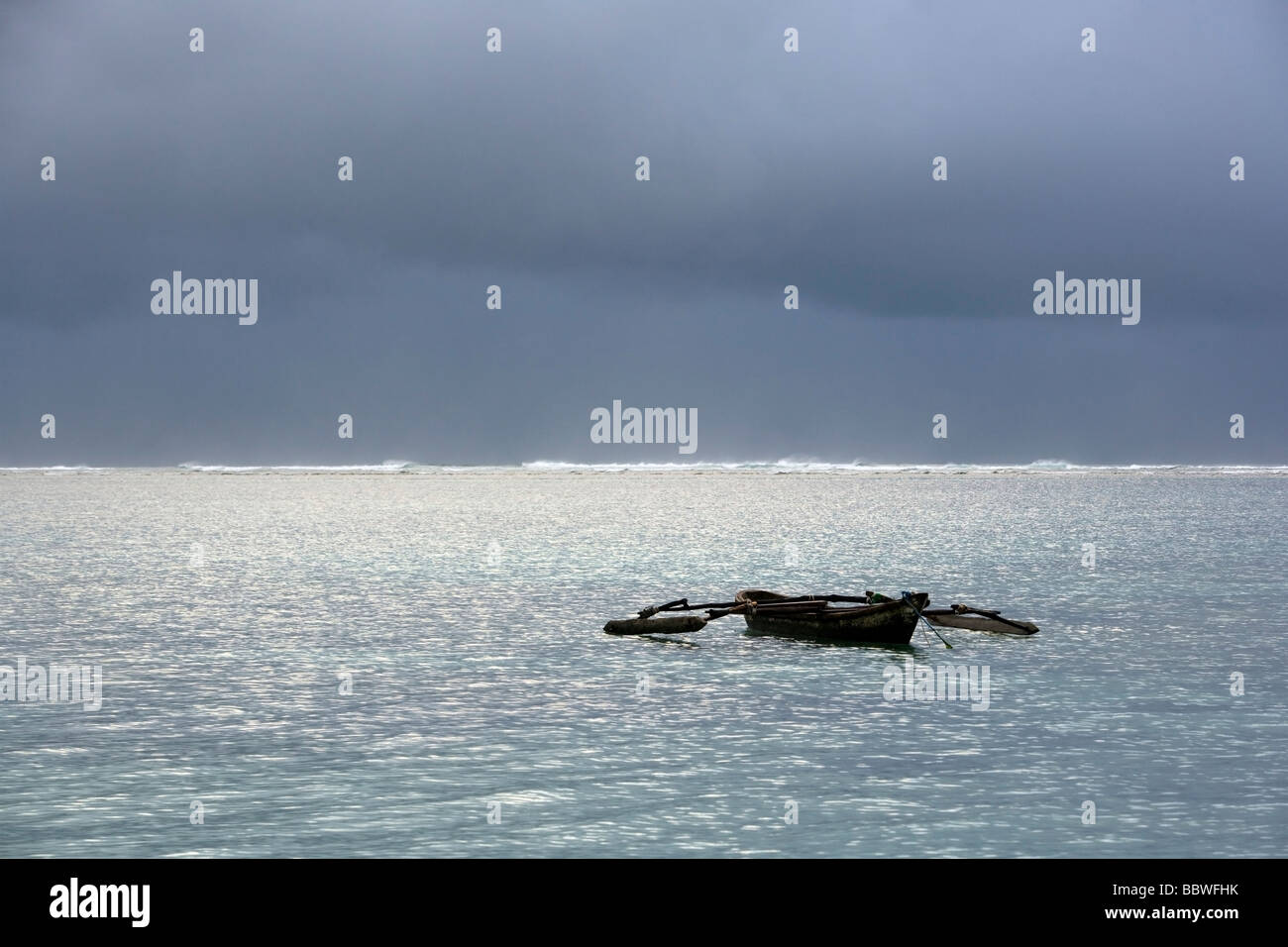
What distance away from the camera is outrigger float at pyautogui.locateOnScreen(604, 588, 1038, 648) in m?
32.8

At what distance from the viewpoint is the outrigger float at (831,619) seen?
32750mm

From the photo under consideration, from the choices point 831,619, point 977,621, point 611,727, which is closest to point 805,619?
point 831,619

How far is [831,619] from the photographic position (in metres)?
33.6

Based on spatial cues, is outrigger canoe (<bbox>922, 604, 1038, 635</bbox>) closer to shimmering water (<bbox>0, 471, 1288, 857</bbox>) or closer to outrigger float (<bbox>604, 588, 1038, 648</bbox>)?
outrigger float (<bbox>604, 588, 1038, 648</bbox>)

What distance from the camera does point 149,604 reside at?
44.9m

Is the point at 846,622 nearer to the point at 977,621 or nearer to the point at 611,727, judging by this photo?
the point at 977,621

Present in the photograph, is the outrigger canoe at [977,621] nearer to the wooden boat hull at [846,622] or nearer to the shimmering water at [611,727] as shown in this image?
the shimmering water at [611,727]

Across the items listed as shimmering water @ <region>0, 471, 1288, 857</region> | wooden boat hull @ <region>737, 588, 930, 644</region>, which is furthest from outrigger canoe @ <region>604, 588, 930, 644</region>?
shimmering water @ <region>0, 471, 1288, 857</region>

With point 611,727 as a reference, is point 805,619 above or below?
above

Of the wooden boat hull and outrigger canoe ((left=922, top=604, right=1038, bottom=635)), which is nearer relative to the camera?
the wooden boat hull

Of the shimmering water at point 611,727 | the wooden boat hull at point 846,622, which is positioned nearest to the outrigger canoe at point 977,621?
the shimmering water at point 611,727

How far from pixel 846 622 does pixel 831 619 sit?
1.41ft
